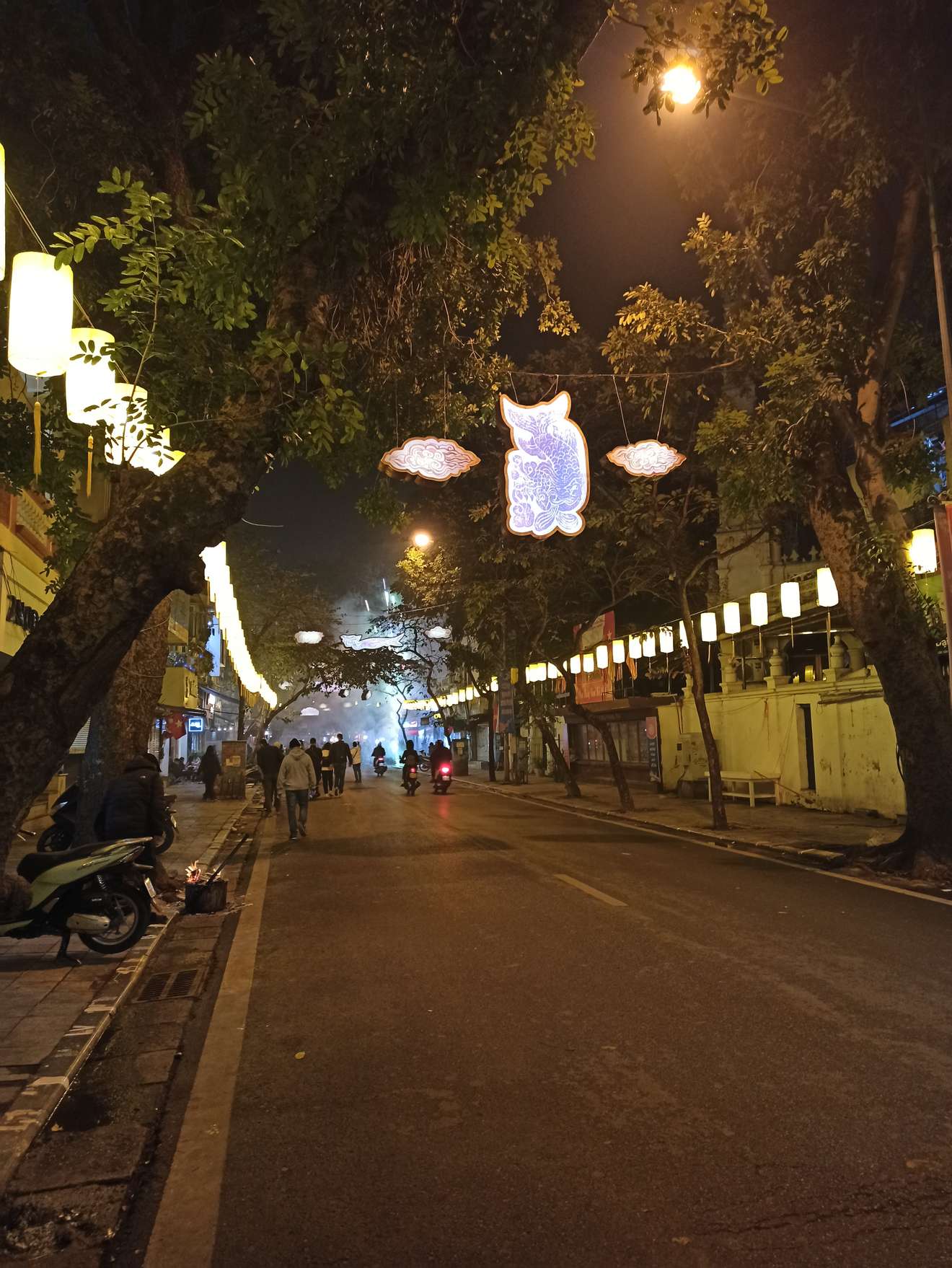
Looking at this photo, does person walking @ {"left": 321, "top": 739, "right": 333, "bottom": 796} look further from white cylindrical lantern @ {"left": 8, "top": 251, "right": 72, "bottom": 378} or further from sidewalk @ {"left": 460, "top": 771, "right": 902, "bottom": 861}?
white cylindrical lantern @ {"left": 8, "top": 251, "right": 72, "bottom": 378}

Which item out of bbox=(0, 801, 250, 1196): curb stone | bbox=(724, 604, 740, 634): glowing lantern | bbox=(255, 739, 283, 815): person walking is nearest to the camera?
bbox=(0, 801, 250, 1196): curb stone

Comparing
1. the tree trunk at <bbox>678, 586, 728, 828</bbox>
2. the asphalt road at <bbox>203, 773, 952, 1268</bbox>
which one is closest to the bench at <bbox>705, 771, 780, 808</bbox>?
the tree trunk at <bbox>678, 586, 728, 828</bbox>

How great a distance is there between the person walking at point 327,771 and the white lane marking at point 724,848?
6642 millimetres

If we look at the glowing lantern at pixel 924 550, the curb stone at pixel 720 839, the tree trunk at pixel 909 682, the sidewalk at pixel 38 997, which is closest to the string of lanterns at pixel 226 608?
the sidewalk at pixel 38 997

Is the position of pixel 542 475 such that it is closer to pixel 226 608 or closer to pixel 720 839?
pixel 720 839

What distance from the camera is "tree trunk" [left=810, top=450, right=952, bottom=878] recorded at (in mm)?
11359

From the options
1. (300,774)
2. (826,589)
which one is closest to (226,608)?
(300,774)

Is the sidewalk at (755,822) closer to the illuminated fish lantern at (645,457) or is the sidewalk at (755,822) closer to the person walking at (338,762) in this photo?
the illuminated fish lantern at (645,457)

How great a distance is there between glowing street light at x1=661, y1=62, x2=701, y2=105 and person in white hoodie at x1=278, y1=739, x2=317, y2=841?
11515 millimetres

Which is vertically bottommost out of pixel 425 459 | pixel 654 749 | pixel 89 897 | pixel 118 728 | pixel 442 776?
pixel 89 897

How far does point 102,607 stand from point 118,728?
660 cm

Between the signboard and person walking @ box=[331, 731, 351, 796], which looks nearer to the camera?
the signboard

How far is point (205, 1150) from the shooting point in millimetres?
4051

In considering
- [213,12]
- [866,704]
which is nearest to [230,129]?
[213,12]
